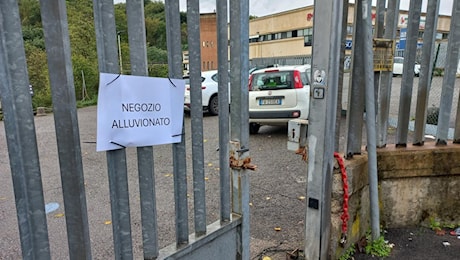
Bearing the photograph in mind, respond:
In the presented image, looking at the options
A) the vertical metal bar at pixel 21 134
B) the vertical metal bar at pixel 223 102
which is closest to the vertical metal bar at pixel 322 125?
the vertical metal bar at pixel 223 102

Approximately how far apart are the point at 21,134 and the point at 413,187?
10.4 feet

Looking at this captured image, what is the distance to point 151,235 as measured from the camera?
4.68 feet

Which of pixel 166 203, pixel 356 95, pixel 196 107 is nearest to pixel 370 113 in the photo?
pixel 356 95

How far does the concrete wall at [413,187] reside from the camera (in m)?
2.93

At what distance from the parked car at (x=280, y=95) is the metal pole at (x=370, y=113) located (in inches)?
169

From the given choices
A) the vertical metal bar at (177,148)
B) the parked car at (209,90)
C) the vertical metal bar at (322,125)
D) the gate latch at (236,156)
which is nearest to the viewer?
the vertical metal bar at (177,148)

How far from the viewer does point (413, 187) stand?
308 cm

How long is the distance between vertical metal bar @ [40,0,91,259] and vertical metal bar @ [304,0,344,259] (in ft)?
5.59

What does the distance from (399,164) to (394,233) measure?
66 cm

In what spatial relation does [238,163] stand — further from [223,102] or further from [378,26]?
[378,26]

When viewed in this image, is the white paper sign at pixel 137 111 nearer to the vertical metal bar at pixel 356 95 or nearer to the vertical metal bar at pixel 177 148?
the vertical metal bar at pixel 177 148

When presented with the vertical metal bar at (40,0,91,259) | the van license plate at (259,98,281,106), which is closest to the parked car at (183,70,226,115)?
the van license plate at (259,98,281,106)

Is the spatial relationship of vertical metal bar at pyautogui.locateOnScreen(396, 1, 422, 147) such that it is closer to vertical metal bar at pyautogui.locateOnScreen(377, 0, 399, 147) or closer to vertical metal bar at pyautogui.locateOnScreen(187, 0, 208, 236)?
vertical metal bar at pyautogui.locateOnScreen(377, 0, 399, 147)

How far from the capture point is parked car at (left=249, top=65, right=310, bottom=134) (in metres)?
7.00
